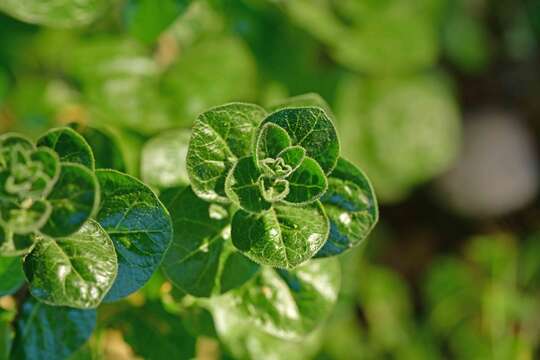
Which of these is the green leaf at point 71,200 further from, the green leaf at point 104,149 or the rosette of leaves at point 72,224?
the green leaf at point 104,149

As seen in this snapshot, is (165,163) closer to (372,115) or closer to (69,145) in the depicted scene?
(69,145)

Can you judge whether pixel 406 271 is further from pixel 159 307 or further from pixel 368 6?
pixel 159 307

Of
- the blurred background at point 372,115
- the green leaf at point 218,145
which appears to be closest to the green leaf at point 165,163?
the blurred background at point 372,115

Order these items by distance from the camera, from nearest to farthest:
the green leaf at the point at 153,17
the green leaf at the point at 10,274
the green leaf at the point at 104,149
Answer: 1. the green leaf at the point at 10,274
2. the green leaf at the point at 104,149
3. the green leaf at the point at 153,17

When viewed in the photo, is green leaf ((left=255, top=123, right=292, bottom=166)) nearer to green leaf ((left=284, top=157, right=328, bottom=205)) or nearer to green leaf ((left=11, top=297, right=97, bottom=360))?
green leaf ((left=284, top=157, right=328, bottom=205))

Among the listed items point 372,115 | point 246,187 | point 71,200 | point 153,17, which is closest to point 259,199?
point 246,187

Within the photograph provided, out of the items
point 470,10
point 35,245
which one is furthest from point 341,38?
point 35,245

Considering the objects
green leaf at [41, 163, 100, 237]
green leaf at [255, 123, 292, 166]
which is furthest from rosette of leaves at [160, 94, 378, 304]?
green leaf at [41, 163, 100, 237]
